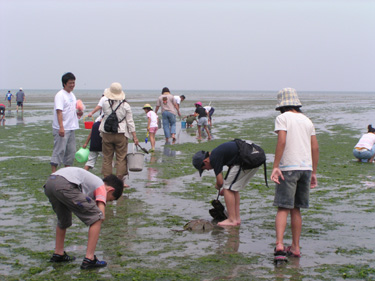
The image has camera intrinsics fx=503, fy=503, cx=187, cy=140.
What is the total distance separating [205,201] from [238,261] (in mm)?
2954

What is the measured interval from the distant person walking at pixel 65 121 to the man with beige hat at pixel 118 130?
2.51 ft

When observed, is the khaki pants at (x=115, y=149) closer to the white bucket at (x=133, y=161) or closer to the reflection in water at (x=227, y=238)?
the white bucket at (x=133, y=161)

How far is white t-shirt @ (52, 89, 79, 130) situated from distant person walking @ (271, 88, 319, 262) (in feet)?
15.3

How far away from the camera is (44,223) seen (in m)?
6.82

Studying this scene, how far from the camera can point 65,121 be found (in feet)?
29.7

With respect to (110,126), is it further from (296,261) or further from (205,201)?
(296,261)

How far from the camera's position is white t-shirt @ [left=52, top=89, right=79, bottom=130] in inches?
349

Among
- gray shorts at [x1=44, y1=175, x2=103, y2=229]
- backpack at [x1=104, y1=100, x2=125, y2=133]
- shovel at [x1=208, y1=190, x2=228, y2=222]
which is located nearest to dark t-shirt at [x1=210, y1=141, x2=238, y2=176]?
shovel at [x1=208, y1=190, x2=228, y2=222]

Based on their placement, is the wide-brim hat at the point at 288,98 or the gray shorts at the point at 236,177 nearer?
the wide-brim hat at the point at 288,98

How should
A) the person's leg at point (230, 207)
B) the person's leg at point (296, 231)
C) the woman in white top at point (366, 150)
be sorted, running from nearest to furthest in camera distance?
the person's leg at point (296, 231), the person's leg at point (230, 207), the woman in white top at point (366, 150)

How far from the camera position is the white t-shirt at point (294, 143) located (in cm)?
539

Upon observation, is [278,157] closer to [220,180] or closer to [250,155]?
[250,155]

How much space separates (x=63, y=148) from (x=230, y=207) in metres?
3.81

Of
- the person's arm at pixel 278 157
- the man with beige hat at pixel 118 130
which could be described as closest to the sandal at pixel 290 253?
the person's arm at pixel 278 157
